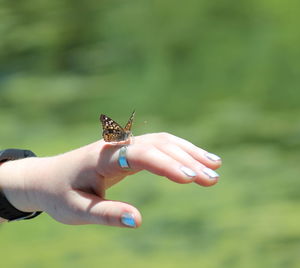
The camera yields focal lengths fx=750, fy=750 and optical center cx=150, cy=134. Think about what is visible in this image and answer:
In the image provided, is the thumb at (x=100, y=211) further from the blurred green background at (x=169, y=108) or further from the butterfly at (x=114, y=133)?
the blurred green background at (x=169, y=108)

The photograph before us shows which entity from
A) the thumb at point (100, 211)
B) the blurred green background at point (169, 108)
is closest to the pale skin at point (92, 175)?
the thumb at point (100, 211)

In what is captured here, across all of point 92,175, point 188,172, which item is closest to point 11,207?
point 92,175

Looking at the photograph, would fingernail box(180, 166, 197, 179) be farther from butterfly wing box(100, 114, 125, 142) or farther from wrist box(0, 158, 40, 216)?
wrist box(0, 158, 40, 216)

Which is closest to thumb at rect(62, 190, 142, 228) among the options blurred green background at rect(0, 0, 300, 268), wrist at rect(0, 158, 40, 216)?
wrist at rect(0, 158, 40, 216)

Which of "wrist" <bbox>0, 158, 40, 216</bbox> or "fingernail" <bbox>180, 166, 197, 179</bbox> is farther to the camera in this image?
"wrist" <bbox>0, 158, 40, 216</bbox>

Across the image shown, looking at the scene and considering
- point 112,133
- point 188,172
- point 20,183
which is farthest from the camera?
point 20,183

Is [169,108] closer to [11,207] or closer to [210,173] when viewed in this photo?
[11,207]
